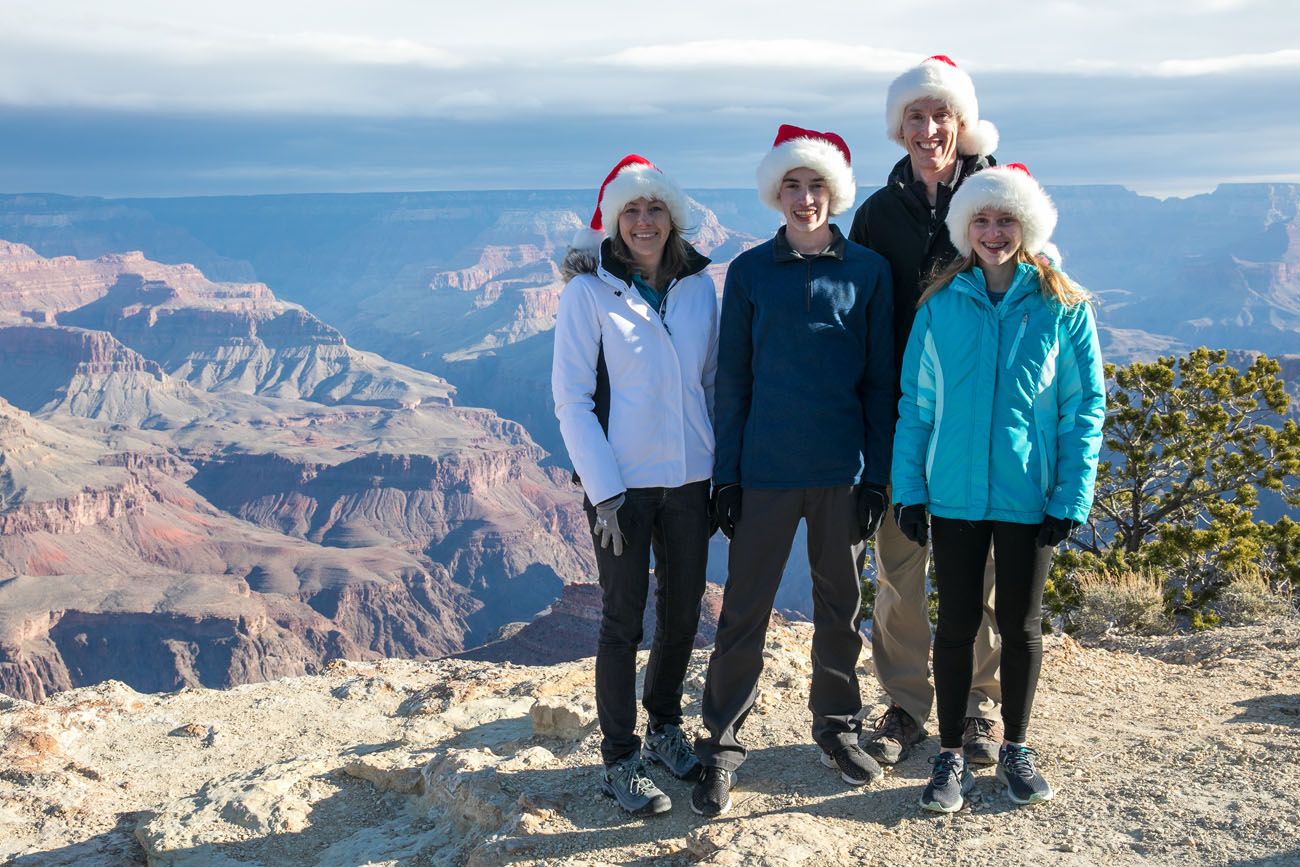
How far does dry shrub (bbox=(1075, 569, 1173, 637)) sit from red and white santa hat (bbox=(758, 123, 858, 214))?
17.0 feet

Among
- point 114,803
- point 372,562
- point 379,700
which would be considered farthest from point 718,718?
point 372,562

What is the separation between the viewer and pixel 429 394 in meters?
174

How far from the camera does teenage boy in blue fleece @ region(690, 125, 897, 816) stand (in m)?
3.80

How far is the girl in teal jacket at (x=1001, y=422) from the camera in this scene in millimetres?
3584

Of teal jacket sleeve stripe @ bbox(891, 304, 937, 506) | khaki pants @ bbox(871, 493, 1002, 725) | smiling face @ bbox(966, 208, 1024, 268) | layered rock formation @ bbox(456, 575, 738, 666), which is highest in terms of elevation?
smiling face @ bbox(966, 208, 1024, 268)

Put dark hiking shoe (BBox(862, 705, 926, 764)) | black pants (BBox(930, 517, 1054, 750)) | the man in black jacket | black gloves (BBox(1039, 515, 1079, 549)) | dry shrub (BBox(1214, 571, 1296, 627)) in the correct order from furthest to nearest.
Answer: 1. dry shrub (BBox(1214, 571, 1296, 627))
2. dark hiking shoe (BBox(862, 705, 926, 764))
3. the man in black jacket
4. black pants (BBox(930, 517, 1054, 750))
5. black gloves (BBox(1039, 515, 1079, 549))

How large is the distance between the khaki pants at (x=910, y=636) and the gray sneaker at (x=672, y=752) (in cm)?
95

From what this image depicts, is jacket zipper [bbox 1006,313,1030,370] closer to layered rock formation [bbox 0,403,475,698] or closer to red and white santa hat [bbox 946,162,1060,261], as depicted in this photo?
red and white santa hat [bbox 946,162,1060,261]

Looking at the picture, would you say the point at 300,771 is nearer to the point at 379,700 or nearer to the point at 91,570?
the point at 379,700

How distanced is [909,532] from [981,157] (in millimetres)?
1661

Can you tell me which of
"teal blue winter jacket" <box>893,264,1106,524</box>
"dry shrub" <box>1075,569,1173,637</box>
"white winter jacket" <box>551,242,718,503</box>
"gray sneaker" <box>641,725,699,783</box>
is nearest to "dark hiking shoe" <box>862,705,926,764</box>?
"gray sneaker" <box>641,725,699,783</box>

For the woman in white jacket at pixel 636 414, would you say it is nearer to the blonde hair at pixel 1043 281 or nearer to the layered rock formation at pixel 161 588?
the blonde hair at pixel 1043 281

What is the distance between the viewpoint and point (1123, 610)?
26.2ft

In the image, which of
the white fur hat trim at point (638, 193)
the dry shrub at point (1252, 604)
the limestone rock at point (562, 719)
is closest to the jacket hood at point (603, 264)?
the white fur hat trim at point (638, 193)
